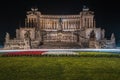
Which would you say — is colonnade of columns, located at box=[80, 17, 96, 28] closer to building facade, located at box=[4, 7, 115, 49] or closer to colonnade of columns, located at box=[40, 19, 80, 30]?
building facade, located at box=[4, 7, 115, 49]

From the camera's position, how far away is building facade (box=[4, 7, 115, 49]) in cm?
7550

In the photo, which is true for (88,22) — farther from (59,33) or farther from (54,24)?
(59,33)

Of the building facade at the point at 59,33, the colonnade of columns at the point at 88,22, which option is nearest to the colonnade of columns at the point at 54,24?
the building facade at the point at 59,33

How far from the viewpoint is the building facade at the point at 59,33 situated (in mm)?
75500

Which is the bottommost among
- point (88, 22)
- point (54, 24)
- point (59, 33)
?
point (59, 33)

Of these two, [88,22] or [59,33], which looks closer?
[59,33]

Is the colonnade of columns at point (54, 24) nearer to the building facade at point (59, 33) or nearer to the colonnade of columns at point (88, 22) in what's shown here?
the building facade at point (59, 33)

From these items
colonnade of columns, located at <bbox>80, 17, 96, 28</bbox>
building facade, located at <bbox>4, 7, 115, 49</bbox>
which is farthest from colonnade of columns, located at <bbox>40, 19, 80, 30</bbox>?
colonnade of columns, located at <bbox>80, 17, 96, 28</bbox>

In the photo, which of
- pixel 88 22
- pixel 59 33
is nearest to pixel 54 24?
pixel 88 22

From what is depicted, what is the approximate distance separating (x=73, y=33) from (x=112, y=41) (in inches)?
639

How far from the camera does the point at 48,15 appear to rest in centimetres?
10256

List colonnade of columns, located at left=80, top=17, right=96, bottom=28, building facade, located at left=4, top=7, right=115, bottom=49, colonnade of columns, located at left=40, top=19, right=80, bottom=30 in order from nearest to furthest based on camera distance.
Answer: building facade, located at left=4, top=7, right=115, bottom=49
colonnade of columns, located at left=80, top=17, right=96, bottom=28
colonnade of columns, located at left=40, top=19, right=80, bottom=30

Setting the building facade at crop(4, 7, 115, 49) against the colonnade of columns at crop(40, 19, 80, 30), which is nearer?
the building facade at crop(4, 7, 115, 49)

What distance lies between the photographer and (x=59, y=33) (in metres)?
90.9
